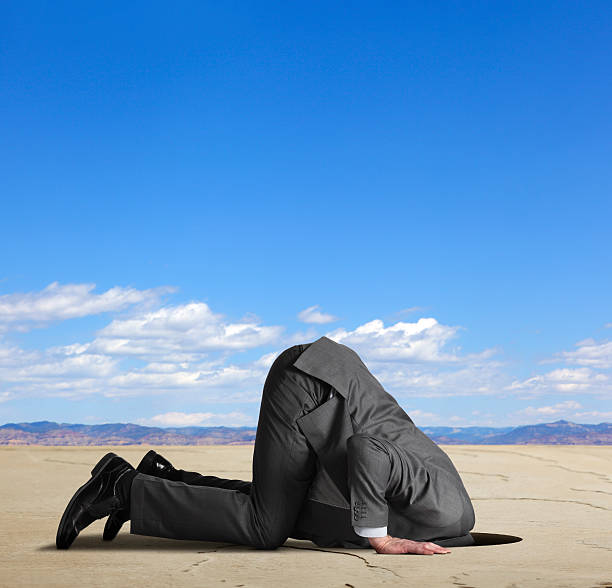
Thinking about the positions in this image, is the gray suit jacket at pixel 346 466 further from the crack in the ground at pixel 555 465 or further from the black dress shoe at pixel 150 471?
the crack in the ground at pixel 555 465

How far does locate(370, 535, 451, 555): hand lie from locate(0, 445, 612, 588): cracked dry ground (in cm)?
3

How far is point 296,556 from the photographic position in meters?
2.04

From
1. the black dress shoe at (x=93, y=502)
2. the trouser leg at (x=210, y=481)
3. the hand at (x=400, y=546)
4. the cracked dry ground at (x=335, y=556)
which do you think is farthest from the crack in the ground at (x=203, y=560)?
the hand at (x=400, y=546)

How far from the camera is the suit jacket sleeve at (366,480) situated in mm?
1925

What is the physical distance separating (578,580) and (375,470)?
0.51 m

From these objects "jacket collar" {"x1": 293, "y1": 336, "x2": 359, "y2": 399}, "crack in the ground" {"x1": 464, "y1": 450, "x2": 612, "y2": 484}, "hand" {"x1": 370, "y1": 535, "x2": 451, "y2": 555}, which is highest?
"jacket collar" {"x1": 293, "y1": 336, "x2": 359, "y2": 399}

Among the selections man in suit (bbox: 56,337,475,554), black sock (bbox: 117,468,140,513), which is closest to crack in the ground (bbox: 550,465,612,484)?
man in suit (bbox: 56,337,475,554)

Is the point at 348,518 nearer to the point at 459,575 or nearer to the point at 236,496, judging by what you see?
the point at 236,496

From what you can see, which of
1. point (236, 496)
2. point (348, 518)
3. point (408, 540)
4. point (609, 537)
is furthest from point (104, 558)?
point (609, 537)

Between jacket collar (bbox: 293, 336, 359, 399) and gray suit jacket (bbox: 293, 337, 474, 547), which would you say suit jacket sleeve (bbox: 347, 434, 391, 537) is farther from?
jacket collar (bbox: 293, 336, 359, 399)

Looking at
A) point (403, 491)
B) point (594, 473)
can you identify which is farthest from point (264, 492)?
point (594, 473)

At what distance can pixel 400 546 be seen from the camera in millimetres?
1984

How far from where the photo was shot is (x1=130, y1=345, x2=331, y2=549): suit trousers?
6.84 feet

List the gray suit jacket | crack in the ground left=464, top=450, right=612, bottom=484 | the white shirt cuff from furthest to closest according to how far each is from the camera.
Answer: crack in the ground left=464, top=450, right=612, bottom=484, the gray suit jacket, the white shirt cuff
